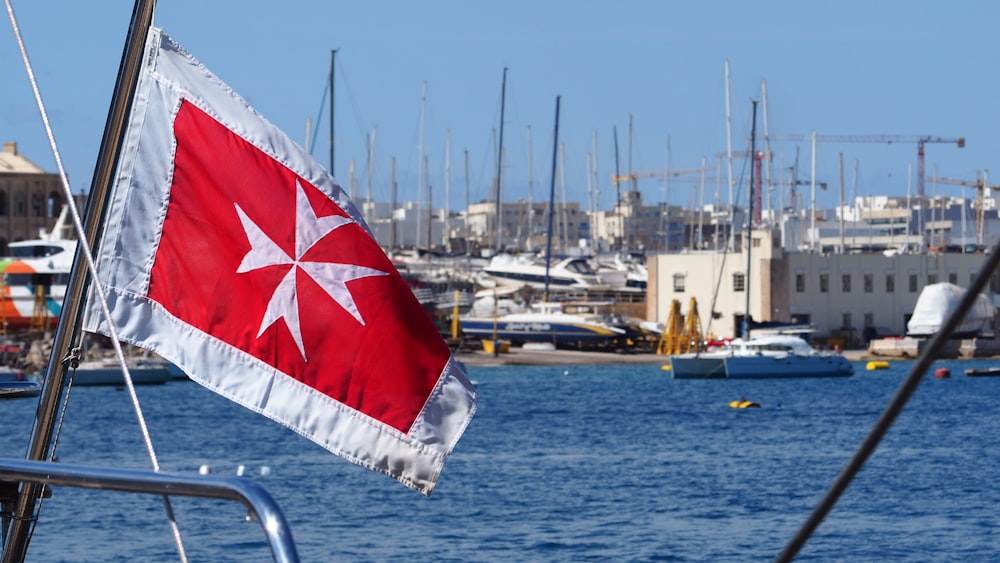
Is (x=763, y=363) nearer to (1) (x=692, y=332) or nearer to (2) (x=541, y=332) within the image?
(1) (x=692, y=332)

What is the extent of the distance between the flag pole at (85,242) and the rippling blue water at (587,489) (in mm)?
20149

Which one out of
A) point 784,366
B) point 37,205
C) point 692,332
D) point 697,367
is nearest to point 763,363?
point 784,366

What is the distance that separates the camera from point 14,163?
372ft

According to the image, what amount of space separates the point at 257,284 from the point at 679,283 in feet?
313

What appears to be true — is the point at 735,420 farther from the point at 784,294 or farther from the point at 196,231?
the point at 196,231

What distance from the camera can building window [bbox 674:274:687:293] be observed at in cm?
10062

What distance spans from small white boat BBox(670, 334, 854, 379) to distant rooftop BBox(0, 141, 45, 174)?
52014mm

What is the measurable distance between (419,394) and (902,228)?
160992 millimetres

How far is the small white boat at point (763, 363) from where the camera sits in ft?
251

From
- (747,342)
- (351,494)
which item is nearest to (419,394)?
(351,494)

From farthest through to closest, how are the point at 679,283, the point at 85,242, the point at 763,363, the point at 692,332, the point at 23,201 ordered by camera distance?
the point at 23,201, the point at 679,283, the point at 692,332, the point at 763,363, the point at 85,242

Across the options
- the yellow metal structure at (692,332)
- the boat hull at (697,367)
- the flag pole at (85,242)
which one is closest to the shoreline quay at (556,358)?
the yellow metal structure at (692,332)

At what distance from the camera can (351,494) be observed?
3422cm

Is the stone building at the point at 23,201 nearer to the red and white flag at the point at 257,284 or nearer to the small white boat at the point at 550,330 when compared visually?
the small white boat at the point at 550,330
